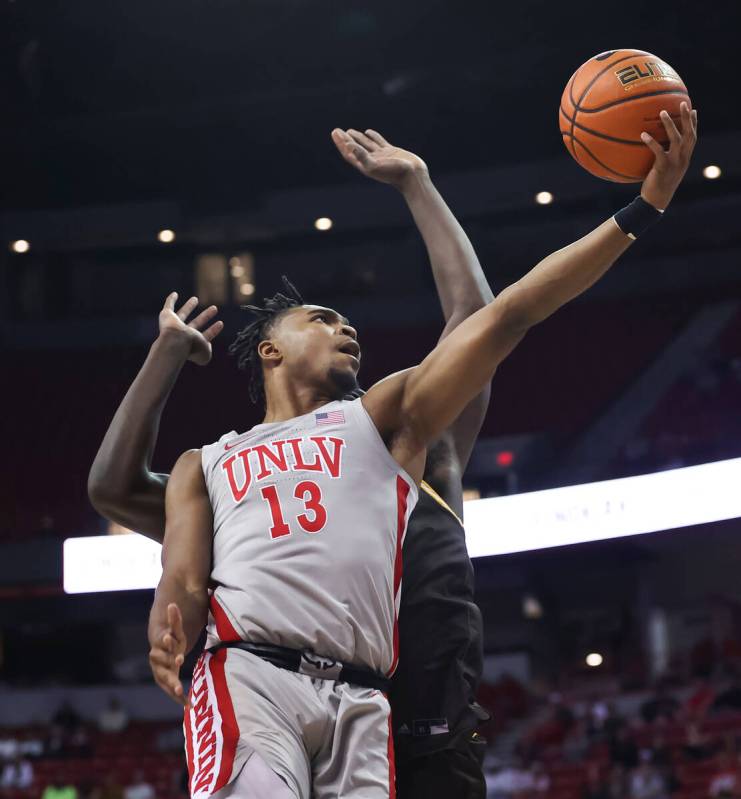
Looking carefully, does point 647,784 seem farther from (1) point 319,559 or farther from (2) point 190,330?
(1) point 319,559

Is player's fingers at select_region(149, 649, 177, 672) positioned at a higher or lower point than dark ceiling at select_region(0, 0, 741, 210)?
lower

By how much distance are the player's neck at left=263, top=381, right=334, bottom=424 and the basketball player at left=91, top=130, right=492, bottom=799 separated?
29cm

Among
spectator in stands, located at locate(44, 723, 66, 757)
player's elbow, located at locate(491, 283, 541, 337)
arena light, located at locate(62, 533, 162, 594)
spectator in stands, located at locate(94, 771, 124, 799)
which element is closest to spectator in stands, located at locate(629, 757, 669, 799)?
arena light, located at locate(62, 533, 162, 594)

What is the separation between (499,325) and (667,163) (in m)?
0.52

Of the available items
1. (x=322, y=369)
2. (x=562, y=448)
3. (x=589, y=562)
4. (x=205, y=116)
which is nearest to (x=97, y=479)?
(x=322, y=369)

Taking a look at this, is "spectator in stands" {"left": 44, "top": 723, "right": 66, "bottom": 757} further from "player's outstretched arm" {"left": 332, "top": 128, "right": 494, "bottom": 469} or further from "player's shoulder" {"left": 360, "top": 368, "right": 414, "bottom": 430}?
"player's shoulder" {"left": 360, "top": 368, "right": 414, "bottom": 430}

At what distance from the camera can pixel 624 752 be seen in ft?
35.8

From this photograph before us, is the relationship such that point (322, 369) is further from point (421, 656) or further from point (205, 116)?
point (205, 116)

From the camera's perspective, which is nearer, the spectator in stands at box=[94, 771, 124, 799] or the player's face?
the player's face

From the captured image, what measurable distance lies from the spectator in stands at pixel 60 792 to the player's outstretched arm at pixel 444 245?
10.1 meters

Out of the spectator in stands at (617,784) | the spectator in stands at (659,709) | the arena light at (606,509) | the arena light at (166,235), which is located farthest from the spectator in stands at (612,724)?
the arena light at (166,235)

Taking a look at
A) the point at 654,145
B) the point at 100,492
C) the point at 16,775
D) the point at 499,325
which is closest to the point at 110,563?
the point at 16,775

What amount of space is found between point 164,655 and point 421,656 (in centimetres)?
72

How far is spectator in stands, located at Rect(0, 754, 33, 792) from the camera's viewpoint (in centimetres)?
1271
